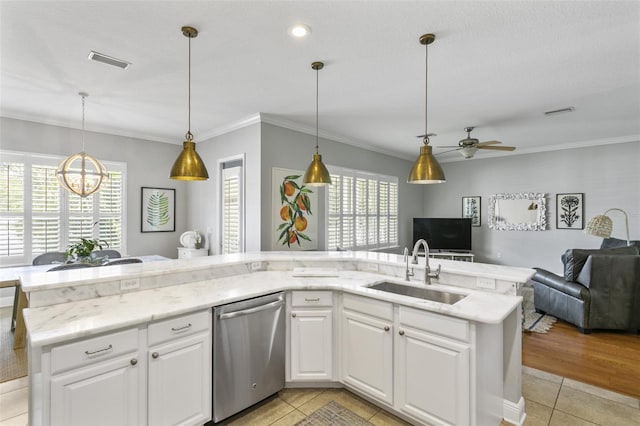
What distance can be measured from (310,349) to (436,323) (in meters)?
1.08

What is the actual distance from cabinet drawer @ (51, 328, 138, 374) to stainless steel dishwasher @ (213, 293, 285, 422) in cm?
53

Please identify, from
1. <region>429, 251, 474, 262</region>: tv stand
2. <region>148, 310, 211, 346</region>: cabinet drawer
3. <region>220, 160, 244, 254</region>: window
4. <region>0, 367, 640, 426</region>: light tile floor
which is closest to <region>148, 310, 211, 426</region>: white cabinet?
<region>148, 310, 211, 346</region>: cabinet drawer

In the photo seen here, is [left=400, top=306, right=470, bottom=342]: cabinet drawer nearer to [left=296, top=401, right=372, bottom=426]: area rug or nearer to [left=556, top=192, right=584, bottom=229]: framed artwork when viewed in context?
[left=296, top=401, right=372, bottom=426]: area rug

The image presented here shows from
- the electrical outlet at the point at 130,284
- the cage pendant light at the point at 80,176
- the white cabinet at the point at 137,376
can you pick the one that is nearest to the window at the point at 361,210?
the cage pendant light at the point at 80,176

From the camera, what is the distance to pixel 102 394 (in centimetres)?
171

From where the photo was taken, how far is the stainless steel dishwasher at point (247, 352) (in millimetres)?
2193

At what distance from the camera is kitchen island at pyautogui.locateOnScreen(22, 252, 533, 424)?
5.57 feet

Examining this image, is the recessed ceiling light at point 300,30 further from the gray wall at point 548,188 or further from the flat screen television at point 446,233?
the gray wall at point 548,188

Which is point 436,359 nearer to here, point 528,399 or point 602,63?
point 528,399

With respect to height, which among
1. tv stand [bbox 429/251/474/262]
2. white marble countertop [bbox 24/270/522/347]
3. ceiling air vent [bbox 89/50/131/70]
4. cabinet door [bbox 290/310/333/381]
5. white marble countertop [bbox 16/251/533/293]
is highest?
ceiling air vent [bbox 89/50/131/70]

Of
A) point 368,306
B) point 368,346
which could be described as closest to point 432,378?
point 368,346

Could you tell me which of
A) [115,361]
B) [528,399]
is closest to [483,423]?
[528,399]

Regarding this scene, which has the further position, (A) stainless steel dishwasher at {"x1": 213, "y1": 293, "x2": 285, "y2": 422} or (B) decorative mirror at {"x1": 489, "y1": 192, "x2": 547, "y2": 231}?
(B) decorative mirror at {"x1": 489, "y1": 192, "x2": 547, "y2": 231}

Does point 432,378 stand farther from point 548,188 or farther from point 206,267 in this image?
point 548,188
